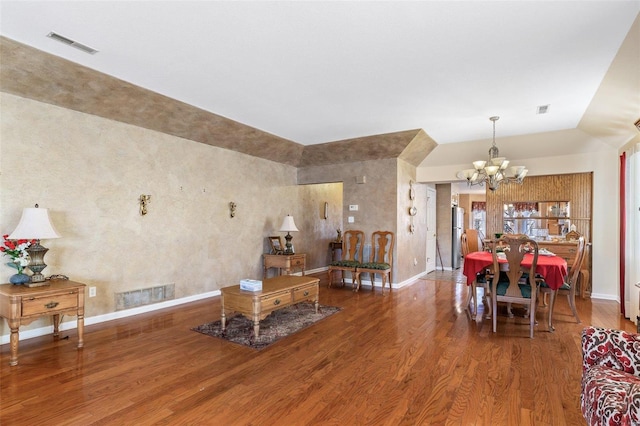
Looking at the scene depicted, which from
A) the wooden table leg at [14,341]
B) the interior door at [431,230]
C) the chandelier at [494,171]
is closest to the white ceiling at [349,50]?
the chandelier at [494,171]

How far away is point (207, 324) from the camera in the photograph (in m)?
3.79

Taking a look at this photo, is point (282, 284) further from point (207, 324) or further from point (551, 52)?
point (551, 52)

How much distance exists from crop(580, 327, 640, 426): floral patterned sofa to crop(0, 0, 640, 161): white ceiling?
2128mm

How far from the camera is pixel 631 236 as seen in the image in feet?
13.2

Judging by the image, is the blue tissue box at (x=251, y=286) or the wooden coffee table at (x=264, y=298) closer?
the wooden coffee table at (x=264, y=298)

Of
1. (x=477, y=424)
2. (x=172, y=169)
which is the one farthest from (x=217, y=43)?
(x=477, y=424)

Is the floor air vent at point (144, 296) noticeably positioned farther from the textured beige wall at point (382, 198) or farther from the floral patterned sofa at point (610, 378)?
the floral patterned sofa at point (610, 378)

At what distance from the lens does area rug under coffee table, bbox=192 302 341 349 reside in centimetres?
331

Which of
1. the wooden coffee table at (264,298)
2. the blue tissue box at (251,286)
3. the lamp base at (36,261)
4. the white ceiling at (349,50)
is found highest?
the white ceiling at (349,50)

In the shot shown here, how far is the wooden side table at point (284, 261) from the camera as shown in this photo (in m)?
5.77

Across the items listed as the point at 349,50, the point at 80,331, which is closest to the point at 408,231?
the point at 349,50

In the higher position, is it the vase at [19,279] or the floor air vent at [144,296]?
the vase at [19,279]

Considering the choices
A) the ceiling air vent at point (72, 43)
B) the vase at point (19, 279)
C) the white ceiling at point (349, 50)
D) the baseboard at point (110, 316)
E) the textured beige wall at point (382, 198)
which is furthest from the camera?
the textured beige wall at point (382, 198)

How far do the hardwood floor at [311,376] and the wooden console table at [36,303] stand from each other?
0.32 m
